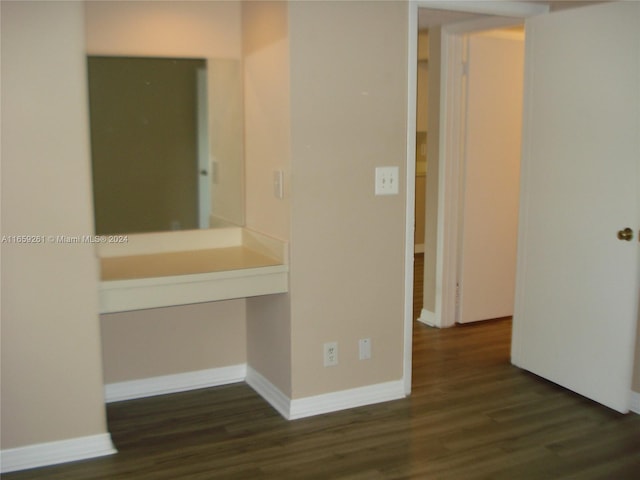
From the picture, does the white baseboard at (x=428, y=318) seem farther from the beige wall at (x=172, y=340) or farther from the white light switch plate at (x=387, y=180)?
the white light switch plate at (x=387, y=180)

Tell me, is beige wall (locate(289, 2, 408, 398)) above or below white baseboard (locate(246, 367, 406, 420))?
above

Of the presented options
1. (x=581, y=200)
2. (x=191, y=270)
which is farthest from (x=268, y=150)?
(x=581, y=200)

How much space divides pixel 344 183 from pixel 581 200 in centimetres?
120

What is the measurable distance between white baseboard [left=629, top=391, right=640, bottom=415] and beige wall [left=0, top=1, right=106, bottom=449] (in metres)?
2.45

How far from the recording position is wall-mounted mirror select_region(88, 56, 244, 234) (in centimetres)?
310

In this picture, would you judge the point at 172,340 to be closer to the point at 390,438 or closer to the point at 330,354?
the point at 330,354

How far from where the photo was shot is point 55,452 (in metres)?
2.68

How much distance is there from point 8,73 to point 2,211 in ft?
1.64

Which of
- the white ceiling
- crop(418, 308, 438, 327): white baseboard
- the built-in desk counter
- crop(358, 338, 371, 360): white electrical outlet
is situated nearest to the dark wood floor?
crop(358, 338, 371, 360): white electrical outlet


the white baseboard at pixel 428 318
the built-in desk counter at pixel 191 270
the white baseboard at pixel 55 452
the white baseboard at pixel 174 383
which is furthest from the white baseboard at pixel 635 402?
the white baseboard at pixel 55 452

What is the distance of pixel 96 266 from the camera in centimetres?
263

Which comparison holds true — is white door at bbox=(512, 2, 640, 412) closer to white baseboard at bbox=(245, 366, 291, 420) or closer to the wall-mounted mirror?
white baseboard at bbox=(245, 366, 291, 420)

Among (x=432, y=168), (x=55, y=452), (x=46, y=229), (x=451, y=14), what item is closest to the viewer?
(x=46, y=229)

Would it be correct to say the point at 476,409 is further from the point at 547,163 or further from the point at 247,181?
the point at 247,181
